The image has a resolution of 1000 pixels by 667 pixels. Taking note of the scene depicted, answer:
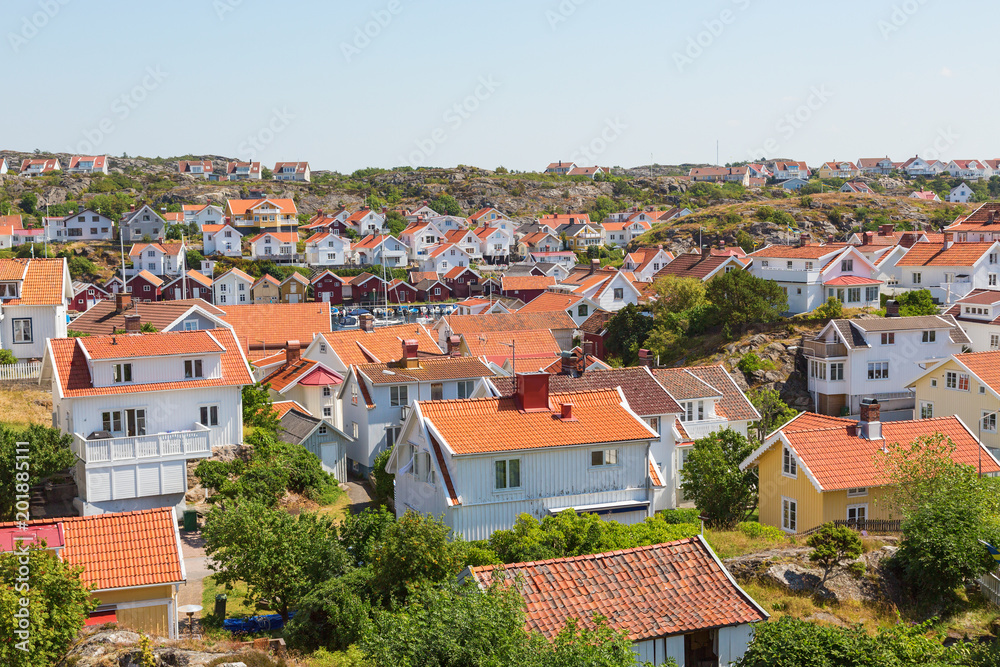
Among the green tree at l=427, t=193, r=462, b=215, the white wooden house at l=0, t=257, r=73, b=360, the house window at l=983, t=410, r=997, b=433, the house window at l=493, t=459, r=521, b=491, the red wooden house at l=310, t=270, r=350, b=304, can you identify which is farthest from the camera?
→ the green tree at l=427, t=193, r=462, b=215

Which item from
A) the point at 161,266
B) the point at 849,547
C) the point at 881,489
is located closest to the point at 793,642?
the point at 849,547

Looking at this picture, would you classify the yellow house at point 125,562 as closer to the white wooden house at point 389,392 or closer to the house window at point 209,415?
the house window at point 209,415

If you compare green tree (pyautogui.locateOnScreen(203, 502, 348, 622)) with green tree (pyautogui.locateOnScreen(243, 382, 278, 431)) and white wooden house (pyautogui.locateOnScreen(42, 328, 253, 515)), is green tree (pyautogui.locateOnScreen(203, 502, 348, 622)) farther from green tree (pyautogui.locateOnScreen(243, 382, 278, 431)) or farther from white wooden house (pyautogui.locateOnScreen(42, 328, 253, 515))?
green tree (pyautogui.locateOnScreen(243, 382, 278, 431))

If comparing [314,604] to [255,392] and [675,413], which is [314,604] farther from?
[255,392]

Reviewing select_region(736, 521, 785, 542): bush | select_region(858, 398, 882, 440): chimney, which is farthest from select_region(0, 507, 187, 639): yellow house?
select_region(858, 398, 882, 440): chimney

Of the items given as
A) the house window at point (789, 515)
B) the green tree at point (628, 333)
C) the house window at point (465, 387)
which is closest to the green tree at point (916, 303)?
the green tree at point (628, 333)

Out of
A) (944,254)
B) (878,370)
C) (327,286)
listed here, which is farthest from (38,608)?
(327,286)
